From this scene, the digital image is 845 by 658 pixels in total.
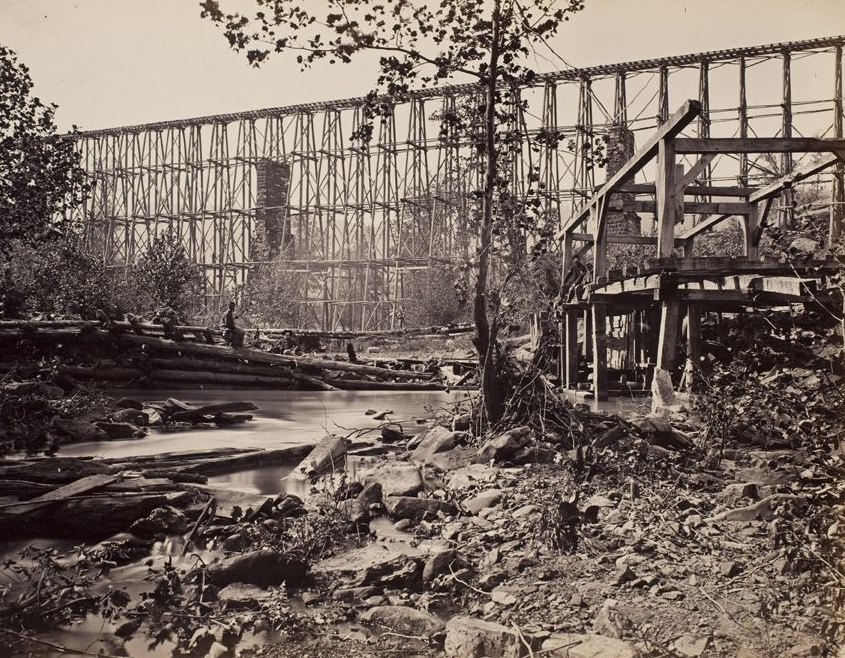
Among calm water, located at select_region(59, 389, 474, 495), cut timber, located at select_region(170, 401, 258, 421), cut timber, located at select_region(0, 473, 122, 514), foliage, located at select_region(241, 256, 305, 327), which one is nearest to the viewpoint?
cut timber, located at select_region(0, 473, 122, 514)

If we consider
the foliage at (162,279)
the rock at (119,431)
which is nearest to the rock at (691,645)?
the rock at (119,431)

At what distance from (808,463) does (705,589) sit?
2.62 ft

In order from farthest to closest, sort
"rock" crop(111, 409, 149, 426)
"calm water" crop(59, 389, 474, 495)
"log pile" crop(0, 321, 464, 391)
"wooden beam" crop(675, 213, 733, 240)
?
"log pile" crop(0, 321, 464, 391)
"wooden beam" crop(675, 213, 733, 240)
"rock" crop(111, 409, 149, 426)
"calm water" crop(59, 389, 474, 495)

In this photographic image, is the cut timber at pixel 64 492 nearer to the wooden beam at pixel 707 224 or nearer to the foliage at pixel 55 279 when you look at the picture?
the wooden beam at pixel 707 224

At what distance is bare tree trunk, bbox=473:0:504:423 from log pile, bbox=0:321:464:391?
10003 millimetres

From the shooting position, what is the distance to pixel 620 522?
466 cm

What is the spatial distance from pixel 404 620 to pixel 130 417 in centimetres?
819

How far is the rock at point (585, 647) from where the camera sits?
3.15 m

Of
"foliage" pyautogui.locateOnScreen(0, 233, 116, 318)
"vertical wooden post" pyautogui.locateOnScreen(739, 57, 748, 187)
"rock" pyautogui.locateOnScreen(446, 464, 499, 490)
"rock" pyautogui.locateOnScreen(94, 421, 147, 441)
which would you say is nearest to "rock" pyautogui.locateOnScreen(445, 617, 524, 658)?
"rock" pyautogui.locateOnScreen(446, 464, 499, 490)

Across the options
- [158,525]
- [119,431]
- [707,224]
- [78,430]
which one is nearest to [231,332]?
[119,431]

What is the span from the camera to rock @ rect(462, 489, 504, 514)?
17.8 ft

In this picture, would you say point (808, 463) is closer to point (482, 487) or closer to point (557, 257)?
point (482, 487)

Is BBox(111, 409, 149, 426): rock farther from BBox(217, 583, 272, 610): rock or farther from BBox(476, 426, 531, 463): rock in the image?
BBox(217, 583, 272, 610): rock

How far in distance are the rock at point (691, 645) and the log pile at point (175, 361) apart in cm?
1372
